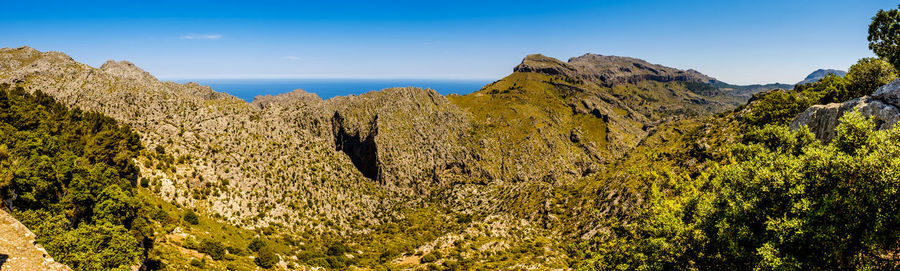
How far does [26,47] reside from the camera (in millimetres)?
120812

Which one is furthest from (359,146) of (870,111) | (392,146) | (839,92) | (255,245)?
(870,111)

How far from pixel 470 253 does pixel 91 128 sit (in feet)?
297

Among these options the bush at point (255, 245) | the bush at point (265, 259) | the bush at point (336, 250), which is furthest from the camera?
the bush at point (336, 250)

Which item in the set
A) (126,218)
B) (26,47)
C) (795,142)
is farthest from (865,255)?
(26,47)

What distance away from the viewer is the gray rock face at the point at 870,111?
32281mm

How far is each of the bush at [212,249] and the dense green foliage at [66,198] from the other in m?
10.1

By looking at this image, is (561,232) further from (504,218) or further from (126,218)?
(126,218)

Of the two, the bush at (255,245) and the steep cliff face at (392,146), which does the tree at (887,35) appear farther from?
the steep cliff face at (392,146)

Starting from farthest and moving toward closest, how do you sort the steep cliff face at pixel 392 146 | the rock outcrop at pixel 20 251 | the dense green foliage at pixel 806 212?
the steep cliff face at pixel 392 146 → the rock outcrop at pixel 20 251 → the dense green foliage at pixel 806 212

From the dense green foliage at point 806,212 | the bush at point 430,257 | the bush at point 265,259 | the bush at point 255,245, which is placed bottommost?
the bush at point 430,257

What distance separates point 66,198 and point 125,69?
154938 millimetres

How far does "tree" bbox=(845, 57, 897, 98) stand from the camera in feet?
155

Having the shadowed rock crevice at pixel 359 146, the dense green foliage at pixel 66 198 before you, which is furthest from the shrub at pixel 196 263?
the shadowed rock crevice at pixel 359 146

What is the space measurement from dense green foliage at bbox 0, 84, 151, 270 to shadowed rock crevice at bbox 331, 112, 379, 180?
118562 mm
